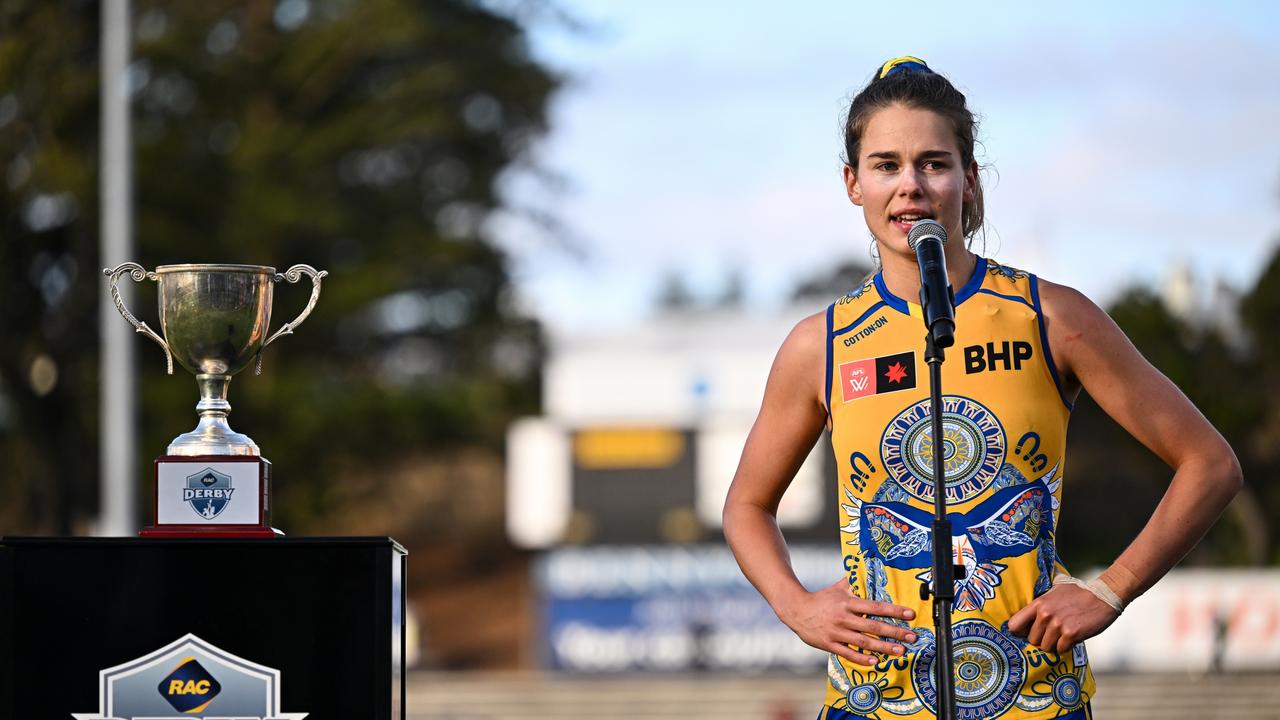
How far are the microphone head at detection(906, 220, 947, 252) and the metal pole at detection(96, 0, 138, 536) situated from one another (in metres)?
10.9

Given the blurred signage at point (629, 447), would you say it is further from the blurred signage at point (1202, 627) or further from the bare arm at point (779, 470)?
the bare arm at point (779, 470)

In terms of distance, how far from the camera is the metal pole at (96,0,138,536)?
13250 mm

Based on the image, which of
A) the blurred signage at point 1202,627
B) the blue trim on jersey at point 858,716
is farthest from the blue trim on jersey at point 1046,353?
the blurred signage at point 1202,627

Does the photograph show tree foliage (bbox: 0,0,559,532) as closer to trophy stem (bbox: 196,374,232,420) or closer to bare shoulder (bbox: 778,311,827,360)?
trophy stem (bbox: 196,374,232,420)

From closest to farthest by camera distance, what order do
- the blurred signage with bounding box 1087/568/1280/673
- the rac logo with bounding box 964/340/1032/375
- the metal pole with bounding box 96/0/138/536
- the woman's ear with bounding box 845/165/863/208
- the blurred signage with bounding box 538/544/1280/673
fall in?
the rac logo with bounding box 964/340/1032/375 < the woman's ear with bounding box 845/165/863/208 < the metal pole with bounding box 96/0/138/536 < the blurred signage with bounding box 1087/568/1280/673 < the blurred signage with bounding box 538/544/1280/673

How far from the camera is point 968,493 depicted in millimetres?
2855

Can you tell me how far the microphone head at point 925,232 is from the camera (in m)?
2.85

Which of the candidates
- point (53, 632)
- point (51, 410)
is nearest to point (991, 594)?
point (53, 632)

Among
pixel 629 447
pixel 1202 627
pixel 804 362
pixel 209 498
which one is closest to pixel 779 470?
pixel 804 362

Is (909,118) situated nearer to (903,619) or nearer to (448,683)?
(903,619)

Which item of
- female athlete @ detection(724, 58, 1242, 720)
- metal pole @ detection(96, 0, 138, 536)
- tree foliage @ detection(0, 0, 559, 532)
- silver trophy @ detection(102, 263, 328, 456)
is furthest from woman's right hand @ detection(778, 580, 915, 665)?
tree foliage @ detection(0, 0, 559, 532)

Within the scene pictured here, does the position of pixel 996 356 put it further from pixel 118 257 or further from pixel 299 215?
pixel 299 215

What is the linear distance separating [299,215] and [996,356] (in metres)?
30.6

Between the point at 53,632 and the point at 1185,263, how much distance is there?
3984cm
